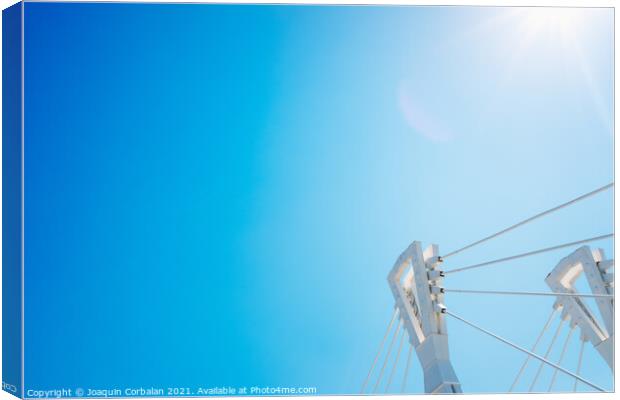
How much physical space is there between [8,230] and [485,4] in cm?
742

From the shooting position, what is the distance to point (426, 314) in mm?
15977

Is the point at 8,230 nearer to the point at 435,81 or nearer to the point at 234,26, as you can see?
the point at 234,26

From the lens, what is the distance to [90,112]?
2019cm

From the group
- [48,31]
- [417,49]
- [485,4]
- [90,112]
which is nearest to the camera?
[485,4]

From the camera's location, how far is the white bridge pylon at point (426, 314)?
607 inches

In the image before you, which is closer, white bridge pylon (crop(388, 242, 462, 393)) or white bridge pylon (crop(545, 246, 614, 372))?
white bridge pylon (crop(388, 242, 462, 393))

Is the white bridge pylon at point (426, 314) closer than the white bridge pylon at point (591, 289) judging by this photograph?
Yes

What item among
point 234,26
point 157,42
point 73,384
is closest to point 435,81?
point 234,26

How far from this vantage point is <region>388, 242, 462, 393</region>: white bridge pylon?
15.4 m

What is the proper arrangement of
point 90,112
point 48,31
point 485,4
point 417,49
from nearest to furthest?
point 485,4 → point 48,31 → point 90,112 → point 417,49

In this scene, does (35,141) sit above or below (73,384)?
above

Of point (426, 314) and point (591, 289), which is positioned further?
point (591, 289)

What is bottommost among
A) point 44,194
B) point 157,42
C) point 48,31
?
point 44,194

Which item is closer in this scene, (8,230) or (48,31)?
(8,230)
